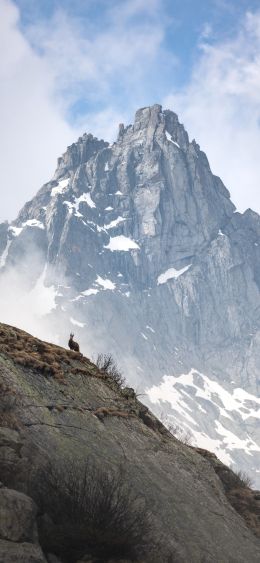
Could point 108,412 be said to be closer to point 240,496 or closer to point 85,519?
point 240,496

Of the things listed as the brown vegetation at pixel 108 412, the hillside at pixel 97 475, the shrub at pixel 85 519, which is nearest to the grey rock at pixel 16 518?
the hillside at pixel 97 475

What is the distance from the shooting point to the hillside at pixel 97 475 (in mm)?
9406

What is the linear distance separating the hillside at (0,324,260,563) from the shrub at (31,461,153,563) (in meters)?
0.02

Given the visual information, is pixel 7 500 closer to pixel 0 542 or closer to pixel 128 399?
pixel 0 542

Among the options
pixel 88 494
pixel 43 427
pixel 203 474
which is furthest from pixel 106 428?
pixel 88 494

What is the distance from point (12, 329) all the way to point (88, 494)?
7109 millimetres

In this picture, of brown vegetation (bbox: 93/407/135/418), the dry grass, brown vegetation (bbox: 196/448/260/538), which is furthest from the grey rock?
brown vegetation (bbox: 196/448/260/538)

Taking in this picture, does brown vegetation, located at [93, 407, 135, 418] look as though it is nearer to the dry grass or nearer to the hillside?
the hillside

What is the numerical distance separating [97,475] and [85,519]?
1.37 m

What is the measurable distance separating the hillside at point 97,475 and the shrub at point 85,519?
20mm

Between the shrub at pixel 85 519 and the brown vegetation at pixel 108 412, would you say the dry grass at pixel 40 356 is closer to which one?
the brown vegetation at pixel 108 412

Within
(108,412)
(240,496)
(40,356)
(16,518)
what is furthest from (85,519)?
(240,496)

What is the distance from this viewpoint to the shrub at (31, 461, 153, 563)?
30.8 feet

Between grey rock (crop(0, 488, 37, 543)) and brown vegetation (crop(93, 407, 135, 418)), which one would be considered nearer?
grey rock (crop(0, 488, 37, 543))
